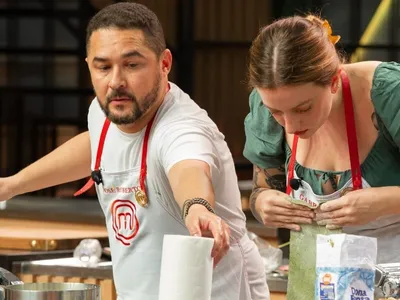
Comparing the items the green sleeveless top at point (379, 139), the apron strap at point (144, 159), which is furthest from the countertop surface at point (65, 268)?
the apron strap at point (144, 159)

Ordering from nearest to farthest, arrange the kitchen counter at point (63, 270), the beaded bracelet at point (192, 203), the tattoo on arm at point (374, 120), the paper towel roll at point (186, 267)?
1. the paper towel roll at point (186, 267)
2. the beaded bracelet at point (192, 203)
3. the tattoo on arm at point (374, 120)
4. the kitchen counter at point (63, 270)

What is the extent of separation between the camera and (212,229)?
2.02 metres

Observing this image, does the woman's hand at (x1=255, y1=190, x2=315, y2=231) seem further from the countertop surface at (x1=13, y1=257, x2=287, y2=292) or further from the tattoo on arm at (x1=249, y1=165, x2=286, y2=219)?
the countertop surface at (x1=13, y1=257, x2=287, y2=292)

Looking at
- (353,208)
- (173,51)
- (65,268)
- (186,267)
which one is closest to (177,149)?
(353,208)

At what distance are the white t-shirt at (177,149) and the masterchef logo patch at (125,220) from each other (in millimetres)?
Answer: 89

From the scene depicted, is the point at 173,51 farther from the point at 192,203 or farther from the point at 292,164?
the point at 192,203

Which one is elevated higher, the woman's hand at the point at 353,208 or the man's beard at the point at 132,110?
the man's beard at the point at 132,110

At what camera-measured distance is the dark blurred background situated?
18.4 ft


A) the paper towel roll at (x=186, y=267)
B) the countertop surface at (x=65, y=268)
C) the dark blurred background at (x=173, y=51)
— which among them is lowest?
the paper towel roll at (x=186, y=267)

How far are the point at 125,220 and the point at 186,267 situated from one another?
71 cm

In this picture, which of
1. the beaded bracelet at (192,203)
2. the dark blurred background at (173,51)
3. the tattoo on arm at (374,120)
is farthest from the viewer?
the dark blurred background at (173,51)

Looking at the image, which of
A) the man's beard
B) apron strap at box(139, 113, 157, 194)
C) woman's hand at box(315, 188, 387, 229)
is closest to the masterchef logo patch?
apron strap at box(139, 113, 157, 194)

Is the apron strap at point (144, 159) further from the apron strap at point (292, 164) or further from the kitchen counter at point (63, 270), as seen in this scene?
the kitchen counter at point (63, 270)

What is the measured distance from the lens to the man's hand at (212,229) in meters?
1.99
